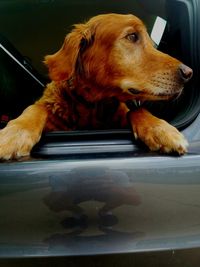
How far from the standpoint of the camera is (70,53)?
78.5 inches

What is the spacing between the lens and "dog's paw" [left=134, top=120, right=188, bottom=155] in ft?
6.17

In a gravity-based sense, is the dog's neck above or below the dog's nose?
below

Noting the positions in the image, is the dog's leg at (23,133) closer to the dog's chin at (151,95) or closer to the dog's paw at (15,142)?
the dog's paw at (15,142)

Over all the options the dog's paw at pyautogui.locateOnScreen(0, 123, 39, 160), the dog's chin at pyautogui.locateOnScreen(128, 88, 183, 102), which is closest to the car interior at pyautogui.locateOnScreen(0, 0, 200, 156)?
the dog's chin at pyautogui.locateOnScreen(128, 88, 183, 102)

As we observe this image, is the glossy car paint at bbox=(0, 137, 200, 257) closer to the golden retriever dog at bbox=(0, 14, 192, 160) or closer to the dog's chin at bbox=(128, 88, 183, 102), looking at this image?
the golden retriever dog at bbox=(0, 14, 192, 160)

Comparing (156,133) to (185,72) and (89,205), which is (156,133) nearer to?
(185,72)

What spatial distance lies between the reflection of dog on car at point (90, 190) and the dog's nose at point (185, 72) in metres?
0.47

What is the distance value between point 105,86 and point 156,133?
0.27 meters

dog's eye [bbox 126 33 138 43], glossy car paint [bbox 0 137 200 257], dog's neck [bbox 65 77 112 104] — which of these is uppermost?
dog's eye [bbox 126 33 138 43]

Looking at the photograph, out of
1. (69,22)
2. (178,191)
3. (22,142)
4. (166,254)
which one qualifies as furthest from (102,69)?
(166,254)

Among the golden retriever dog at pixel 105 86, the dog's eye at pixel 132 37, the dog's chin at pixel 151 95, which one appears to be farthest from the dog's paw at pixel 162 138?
the dog's eye at pixel 132 37

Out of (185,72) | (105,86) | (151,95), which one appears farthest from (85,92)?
(185,72)

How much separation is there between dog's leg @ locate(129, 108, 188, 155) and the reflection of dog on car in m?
0.20

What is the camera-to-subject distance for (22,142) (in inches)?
74.6
